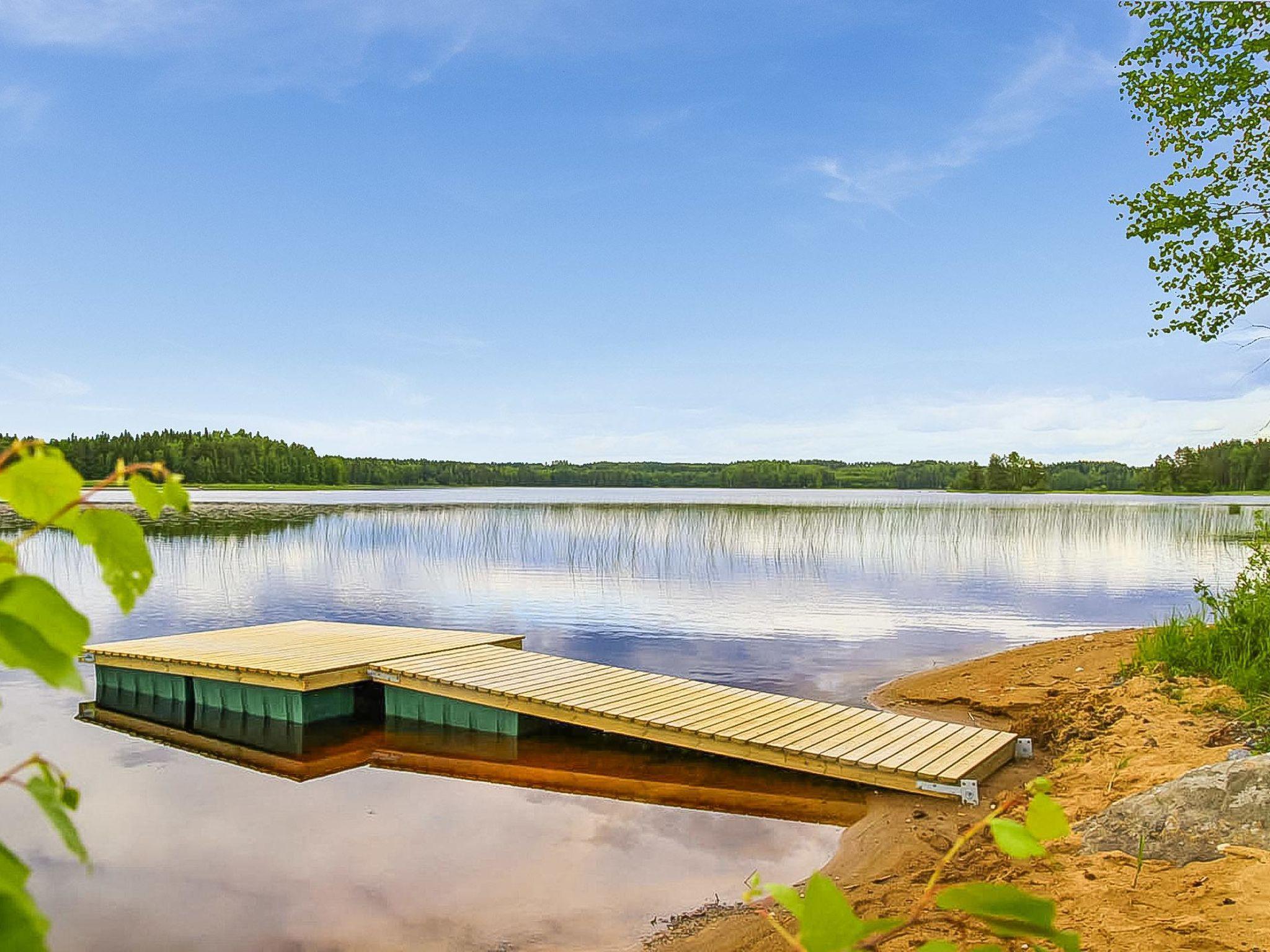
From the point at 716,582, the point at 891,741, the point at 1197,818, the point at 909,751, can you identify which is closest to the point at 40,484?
the point at 1197,818

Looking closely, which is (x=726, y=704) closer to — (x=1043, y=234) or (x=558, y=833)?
(x=558, y=833)

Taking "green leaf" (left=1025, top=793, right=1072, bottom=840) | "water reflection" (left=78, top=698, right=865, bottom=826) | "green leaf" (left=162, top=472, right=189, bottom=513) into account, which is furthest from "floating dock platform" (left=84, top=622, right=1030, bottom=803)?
"green leaf" (left=162, top=472, right=189, bottom=513)

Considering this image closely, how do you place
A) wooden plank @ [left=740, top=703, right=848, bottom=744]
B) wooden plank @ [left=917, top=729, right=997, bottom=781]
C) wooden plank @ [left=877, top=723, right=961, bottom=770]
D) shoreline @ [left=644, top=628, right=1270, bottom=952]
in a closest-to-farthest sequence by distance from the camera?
shoreline @ [left=644, top=628, right=1270, bottom=952], wooden plank @ [left=917, top=729, right=997, bottom=781], wooden plank @ [left=877, top=723, right=961, bottom=770], wooden plank @ [left=740, top=703, right=848, bottom=744]

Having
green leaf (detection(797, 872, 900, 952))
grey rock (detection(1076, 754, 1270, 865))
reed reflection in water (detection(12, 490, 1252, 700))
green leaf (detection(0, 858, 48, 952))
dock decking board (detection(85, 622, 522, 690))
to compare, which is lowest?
Result: reed reflection in water (detection(12, 490, 1252, 700))

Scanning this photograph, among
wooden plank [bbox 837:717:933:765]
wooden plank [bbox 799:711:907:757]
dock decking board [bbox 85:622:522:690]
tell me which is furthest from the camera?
dock decking board [bbox 85:622:522:690]

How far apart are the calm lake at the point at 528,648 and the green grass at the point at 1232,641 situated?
10.6 ft

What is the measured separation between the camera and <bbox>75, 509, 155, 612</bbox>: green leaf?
0.60 metres

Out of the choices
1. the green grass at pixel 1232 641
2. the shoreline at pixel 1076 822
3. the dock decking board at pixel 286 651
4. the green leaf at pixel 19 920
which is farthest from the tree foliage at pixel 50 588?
the dock decking board at pixel 286 651

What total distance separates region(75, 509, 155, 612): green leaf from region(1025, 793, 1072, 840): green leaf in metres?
0.74

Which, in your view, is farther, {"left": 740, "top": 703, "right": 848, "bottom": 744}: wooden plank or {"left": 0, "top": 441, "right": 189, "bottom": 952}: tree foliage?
{"left": 740, "top": 703, "right": 848, "bottom": 744}: wooden plank

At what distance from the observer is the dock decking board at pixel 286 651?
8.90m

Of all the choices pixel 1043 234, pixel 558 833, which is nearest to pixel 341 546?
pixel 558 833

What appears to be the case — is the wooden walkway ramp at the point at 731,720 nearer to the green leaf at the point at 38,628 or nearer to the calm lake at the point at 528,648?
the calm lake at the point at 528,648

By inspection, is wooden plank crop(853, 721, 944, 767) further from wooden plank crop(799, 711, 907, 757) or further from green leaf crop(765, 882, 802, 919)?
green leaf crop(765, 882, 802, 919)
